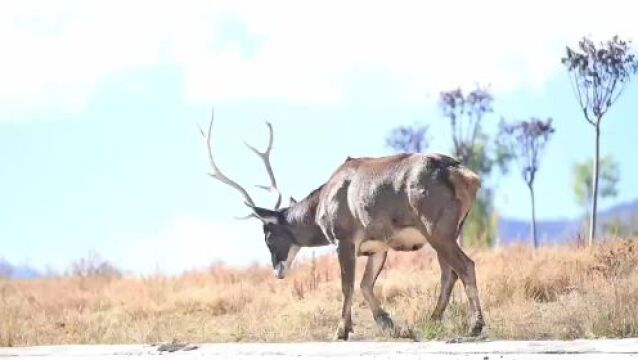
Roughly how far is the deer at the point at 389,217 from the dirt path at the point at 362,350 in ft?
4.52

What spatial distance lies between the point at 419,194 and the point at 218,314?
23.2 feet

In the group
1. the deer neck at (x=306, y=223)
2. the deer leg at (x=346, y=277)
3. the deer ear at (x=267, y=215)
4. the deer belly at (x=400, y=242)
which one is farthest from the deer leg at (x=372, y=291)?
the deer ear at (x=267, y=215)

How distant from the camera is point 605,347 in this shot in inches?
389

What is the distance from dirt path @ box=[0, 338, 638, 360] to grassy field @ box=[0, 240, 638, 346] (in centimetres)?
134

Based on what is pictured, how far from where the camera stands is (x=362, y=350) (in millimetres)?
11070

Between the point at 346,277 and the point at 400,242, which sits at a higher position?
the point at 400,242

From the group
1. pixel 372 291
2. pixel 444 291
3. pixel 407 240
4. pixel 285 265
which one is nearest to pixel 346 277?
pixel 372 291

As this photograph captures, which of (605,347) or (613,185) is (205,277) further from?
(613,185)

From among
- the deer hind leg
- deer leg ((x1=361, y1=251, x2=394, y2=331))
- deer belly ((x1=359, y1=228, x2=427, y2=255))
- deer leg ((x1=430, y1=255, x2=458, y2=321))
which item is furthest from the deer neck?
the deer hind leg

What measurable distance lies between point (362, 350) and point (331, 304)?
6687 millimetres

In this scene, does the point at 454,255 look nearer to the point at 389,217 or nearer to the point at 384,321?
the point at 389,217

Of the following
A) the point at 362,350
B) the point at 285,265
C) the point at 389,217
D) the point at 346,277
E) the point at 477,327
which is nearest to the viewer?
the point at 362,350

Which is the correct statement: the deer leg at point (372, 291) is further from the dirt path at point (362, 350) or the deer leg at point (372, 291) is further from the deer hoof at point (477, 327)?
the dirt path at point (362, 350)

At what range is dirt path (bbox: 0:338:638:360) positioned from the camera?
32.5ft
